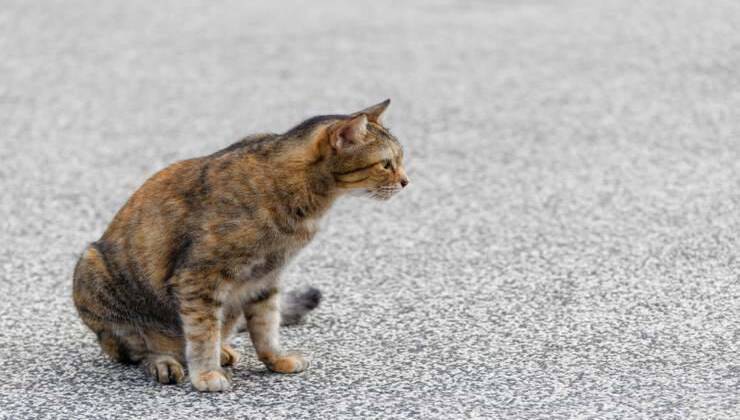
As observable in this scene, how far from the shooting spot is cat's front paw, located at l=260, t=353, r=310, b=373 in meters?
4.25

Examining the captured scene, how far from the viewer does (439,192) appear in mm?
6551

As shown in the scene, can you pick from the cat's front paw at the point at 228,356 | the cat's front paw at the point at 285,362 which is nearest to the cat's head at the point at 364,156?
the cat's front paw at the point at 285,362

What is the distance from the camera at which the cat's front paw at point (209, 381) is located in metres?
4.04

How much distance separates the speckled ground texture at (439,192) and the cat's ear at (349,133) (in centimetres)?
81

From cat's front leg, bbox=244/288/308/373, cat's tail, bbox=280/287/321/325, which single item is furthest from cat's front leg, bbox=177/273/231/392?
cat's tail, bbox=280/287/321/325

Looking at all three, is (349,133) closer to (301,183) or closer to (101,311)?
(301,183)

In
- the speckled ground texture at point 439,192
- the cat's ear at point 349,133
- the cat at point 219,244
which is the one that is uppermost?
the cat's ear at point 349,133

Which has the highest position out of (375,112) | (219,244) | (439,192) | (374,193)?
(375,112)

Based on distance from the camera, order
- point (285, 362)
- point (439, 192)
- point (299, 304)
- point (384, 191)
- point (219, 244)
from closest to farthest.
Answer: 1. point (219, 244)
2. point (384, 191)
3. point (285, 362)
4. point (299, 304)
5. point (439, 192)

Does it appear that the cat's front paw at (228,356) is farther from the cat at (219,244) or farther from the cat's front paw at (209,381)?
the cat's front paw at (209,381)

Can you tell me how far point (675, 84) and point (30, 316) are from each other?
5.17 meters

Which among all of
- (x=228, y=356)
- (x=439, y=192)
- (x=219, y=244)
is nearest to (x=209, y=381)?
(x=228, y=356)

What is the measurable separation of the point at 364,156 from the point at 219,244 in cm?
57

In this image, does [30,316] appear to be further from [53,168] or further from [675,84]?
[675,84]
